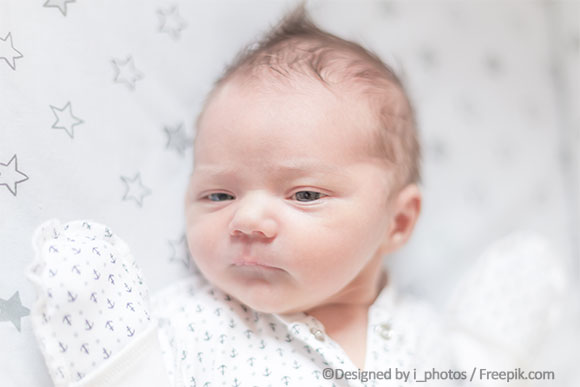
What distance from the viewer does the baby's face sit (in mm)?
1080

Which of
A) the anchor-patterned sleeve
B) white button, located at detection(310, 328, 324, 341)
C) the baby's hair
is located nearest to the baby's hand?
the anchor-patterned sleeve

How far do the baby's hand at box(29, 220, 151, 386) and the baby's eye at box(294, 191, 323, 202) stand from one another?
1.03 ft

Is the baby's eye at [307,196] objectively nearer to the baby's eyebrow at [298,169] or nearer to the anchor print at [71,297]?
the baby's eyebrow at [298,169]

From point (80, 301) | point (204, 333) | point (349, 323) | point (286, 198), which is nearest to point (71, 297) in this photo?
point (80, 301)

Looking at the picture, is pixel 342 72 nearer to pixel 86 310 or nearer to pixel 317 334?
pixel 317 334

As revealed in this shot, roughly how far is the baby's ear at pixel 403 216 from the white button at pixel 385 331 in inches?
6.0

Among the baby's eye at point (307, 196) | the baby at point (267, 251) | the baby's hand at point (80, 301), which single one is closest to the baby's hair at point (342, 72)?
the baby at point (267, 251)

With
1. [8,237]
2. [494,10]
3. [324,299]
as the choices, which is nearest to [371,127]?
[324,299]

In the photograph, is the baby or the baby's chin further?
the baby's chin

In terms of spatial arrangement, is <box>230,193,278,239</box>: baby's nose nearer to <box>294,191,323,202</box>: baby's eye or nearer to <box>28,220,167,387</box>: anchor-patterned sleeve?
<box>294,191,323,202</box>: baby's eye

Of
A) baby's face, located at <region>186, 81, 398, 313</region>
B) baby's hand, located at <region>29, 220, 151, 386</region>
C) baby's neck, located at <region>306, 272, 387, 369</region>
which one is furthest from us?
baby's neck, located at <region>306, 272, 387, 369</region>

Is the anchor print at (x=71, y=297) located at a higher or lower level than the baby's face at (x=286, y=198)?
lower

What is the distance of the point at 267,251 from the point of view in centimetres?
107

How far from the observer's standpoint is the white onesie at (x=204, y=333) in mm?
964
